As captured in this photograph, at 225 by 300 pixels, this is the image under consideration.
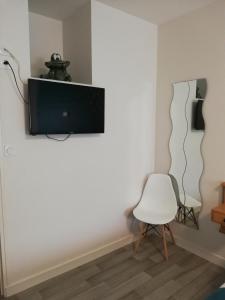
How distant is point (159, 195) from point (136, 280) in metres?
Result: 0.97

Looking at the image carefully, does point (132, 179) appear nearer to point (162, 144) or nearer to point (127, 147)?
point (127, 147)

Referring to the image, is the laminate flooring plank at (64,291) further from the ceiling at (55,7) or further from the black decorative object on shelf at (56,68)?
the ceiling at (55,7)

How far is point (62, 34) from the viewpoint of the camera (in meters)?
2.62

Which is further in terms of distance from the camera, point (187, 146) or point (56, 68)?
point (187, 146)

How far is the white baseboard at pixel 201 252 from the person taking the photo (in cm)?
244

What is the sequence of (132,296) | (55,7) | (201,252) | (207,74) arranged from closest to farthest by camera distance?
1. (132,296)
2. (55,7)
3. (207,74)
4. (201,252)

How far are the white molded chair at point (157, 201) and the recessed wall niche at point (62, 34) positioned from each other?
4.65 ft

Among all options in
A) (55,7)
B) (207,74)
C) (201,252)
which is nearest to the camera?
(55,7)

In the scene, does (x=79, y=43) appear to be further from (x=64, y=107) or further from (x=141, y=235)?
(x=141, y=235)

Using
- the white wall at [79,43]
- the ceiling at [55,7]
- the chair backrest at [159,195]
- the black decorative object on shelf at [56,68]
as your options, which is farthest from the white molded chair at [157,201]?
the ceiling at [55,7]

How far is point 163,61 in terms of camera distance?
9.27 feet

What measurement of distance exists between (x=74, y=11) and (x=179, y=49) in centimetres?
118

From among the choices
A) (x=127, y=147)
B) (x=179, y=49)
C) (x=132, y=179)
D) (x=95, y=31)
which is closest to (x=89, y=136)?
(x=127, y=147)

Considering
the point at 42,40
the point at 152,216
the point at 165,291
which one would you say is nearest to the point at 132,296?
the point at 165,291
